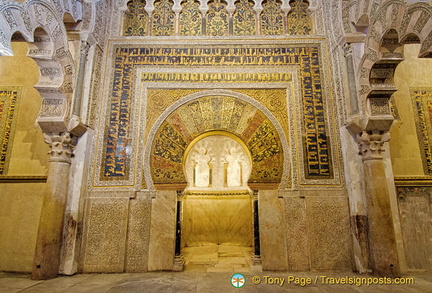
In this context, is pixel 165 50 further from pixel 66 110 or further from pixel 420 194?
pixel 420 194

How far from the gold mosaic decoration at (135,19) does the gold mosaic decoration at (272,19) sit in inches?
87.8

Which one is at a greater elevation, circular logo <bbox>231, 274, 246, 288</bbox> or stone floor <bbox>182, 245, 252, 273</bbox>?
circular logo <bbox>231, 274, 246, 288</bbox>

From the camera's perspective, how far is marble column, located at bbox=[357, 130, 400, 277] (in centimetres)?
369

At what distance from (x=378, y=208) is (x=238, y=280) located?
2223 millimetres

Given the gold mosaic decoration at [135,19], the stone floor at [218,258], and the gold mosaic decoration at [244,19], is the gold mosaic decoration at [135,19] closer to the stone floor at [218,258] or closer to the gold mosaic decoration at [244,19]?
the gold mosaic decoration at [244,19]

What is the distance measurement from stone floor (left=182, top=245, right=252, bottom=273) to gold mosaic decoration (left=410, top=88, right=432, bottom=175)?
3.47 metres

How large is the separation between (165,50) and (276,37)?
2037 millimetres

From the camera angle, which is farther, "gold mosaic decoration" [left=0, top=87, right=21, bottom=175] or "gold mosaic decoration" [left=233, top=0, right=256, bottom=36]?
"gold mosaic decoration" [left=233, top=0, right=256, bottom=36]

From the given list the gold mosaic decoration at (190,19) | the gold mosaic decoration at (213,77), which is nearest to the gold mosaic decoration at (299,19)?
the gold mosaic decoration at (213,77)

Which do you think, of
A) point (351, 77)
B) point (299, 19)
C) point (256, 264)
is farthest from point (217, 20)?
point (256, 264)

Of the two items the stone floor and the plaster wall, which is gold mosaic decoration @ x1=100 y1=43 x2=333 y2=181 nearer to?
the plaster wall

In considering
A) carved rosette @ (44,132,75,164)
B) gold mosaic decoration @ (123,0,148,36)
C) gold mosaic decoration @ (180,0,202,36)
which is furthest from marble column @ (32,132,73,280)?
gold mosaic decoration @ (180,0,202,36)

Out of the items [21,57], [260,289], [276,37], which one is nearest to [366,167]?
[260,289]

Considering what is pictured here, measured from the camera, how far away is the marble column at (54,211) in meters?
3.70
